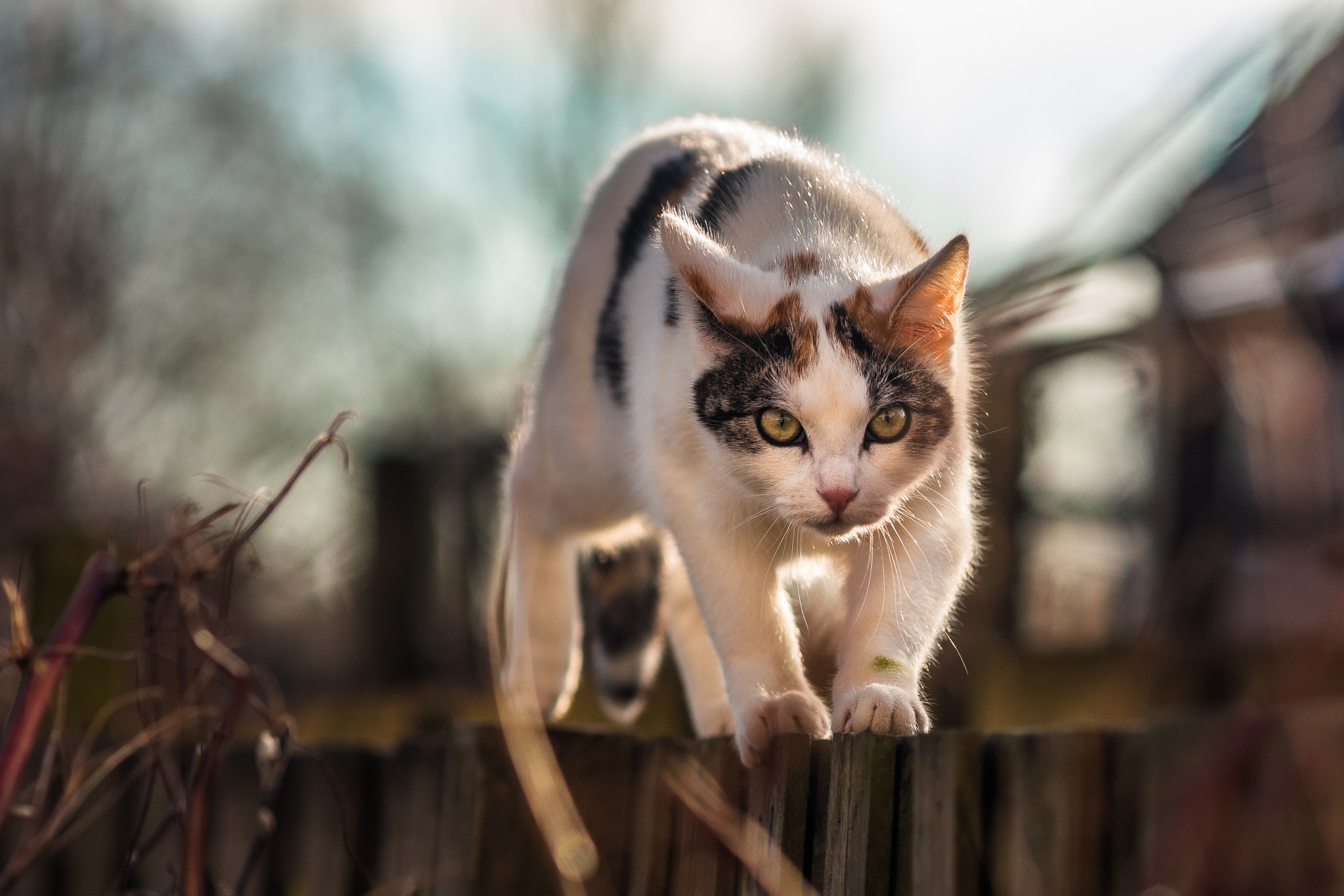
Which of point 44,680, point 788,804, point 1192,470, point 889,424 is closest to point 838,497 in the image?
point 889,424

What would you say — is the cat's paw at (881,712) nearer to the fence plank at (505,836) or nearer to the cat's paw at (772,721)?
the cat's paw at (772,721)

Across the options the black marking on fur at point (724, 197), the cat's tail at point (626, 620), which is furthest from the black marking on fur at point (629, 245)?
the cat's tail at point (626, 620)

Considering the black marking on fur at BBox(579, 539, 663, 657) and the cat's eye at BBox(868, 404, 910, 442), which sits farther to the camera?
the black marking on fur at BBox(579, 539, 663, 657)

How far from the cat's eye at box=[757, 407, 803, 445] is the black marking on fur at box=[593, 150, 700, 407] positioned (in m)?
0.60

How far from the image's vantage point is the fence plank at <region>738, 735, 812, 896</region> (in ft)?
5.25

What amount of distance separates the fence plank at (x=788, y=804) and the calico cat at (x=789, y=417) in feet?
0.44

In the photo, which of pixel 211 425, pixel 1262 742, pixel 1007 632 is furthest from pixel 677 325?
pixel 211 425

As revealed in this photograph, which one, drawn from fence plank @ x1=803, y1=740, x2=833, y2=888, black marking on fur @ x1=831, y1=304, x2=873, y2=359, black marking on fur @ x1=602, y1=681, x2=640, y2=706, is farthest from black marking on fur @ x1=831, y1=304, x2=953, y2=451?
black marking on fur @ x1=602, y1=681, x2=640, y2=706

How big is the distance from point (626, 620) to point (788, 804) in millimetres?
1591

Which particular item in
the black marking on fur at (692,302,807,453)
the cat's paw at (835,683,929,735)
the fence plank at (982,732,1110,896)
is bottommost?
the fence plank at (982,732,1110,896)

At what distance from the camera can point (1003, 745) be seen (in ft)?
4.62

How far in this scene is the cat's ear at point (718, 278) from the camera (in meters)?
2.10

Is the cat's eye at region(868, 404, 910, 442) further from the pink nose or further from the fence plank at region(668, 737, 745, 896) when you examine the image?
the fence plank at region(668, 737, 745, 896)

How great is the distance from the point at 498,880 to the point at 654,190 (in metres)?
1.54
